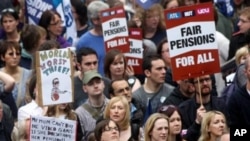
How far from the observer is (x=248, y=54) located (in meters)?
19.5

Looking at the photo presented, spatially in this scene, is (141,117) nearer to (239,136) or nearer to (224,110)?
(224,110)

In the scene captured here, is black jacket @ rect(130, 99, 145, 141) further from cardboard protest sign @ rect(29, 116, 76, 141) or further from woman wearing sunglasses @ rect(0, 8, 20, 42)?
woman wearing sunglasses @ rect(0, 8, 20, 42)

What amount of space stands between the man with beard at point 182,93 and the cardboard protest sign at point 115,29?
2.03 meters

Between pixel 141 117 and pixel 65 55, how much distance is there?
133 cm

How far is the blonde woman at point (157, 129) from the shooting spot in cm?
1739

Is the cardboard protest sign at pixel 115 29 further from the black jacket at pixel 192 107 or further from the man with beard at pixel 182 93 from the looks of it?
the black jacket at pixel 192 107

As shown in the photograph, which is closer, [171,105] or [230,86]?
[171,105]

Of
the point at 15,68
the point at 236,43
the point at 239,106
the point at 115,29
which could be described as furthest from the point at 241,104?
the point at 115,29

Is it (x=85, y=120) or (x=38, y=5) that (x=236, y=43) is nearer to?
(x=38, y=5)

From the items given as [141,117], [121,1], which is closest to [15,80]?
[141,117]

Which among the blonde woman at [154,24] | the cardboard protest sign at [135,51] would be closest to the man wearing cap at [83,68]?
the cardboard protest sign at [135,51]

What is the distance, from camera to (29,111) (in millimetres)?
18516

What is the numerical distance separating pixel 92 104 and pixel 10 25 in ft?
12.8

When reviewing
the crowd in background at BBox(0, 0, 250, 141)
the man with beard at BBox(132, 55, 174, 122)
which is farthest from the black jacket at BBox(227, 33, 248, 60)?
the man with beard at BBox(132, 55, 174, 122)
